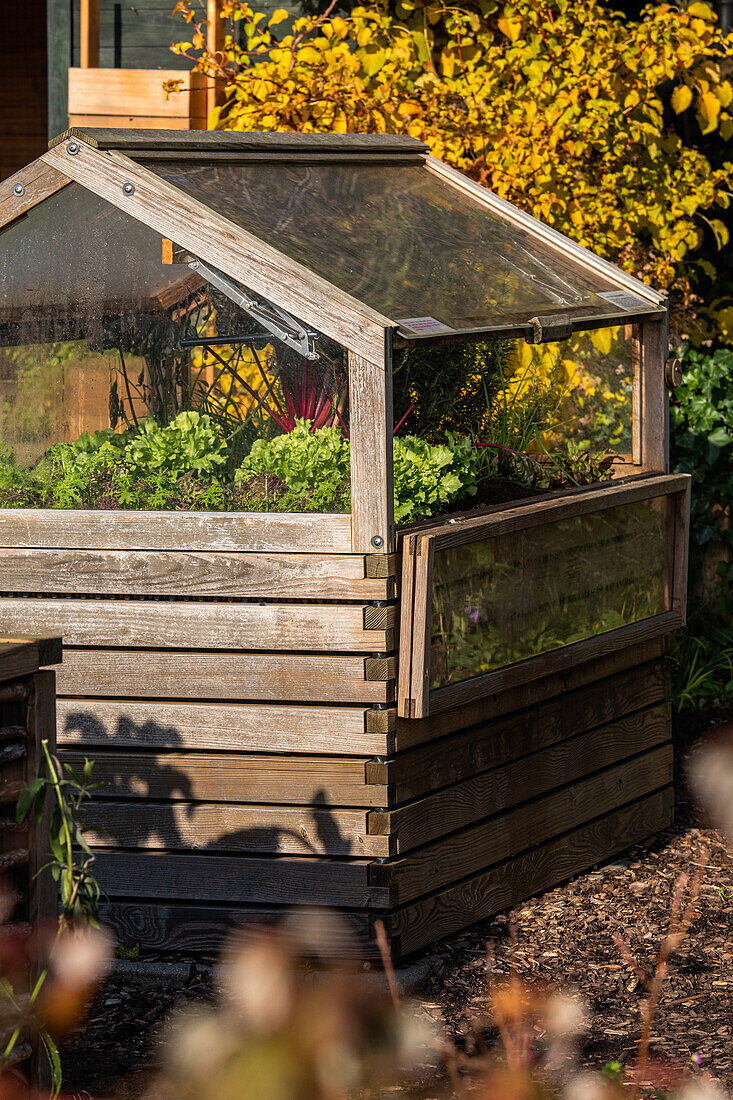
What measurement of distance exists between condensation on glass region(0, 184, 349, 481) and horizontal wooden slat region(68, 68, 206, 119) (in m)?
2.33

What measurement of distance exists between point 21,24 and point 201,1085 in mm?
8672

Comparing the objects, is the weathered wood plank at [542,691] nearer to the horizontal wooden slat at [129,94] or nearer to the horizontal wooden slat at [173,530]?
the horizontal wooden slat at [173,530]

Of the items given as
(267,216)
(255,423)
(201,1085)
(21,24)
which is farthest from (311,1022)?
(21,24)

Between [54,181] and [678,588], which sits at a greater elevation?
[54,181]

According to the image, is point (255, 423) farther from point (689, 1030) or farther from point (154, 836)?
point (689, 1030)

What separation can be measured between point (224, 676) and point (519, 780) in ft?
3.19

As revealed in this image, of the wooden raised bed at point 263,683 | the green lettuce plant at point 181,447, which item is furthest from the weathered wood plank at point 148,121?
the green lettuce plant at point 181,447

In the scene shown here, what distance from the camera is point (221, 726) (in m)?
3.42

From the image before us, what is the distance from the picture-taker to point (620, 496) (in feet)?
13.4

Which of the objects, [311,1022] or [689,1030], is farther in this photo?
[689,1030]

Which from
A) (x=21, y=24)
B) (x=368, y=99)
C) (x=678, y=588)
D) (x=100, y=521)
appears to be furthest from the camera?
(x=21, y=24)

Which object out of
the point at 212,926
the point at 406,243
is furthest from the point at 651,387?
the point at 212,926

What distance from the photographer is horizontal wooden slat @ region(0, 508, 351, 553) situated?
10.8ft

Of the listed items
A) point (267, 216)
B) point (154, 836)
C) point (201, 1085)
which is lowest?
point (154, 836)
